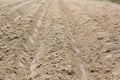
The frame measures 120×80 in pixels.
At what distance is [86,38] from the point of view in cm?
978

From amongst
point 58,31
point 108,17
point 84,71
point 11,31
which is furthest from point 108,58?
point 108,17

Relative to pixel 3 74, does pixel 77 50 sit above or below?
below

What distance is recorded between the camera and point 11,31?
9.12 m

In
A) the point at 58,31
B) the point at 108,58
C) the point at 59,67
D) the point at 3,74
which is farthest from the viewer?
the point at 58,31

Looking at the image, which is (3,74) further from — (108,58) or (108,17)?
(108,17)

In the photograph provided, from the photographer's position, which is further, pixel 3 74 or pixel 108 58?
pixel 108 58

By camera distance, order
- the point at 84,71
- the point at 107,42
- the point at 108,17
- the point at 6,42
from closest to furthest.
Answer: the point at 84,71
the point at 6,42
the point at 107,42
the point at 108,17

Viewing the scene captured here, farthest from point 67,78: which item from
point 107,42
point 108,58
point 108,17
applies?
point 108,17

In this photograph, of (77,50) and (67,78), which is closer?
(67,78)

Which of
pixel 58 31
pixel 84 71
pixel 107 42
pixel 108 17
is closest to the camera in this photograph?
pixel 84 71

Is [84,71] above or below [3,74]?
below

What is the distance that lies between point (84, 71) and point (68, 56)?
0.69 metres

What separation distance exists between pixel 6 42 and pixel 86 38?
320cm

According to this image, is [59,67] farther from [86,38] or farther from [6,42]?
[86,38]
